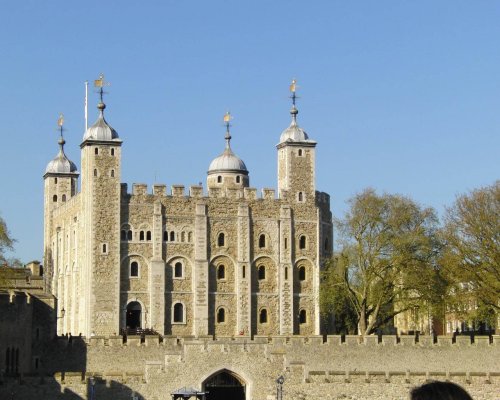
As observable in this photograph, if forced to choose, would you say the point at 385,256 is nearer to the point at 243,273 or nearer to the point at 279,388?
the point at 243,273

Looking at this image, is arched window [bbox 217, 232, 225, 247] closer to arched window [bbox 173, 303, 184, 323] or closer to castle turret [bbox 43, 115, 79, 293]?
arched window [bbox 173, 303, 184, 323]

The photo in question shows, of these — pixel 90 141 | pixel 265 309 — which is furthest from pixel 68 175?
pixel 265 309

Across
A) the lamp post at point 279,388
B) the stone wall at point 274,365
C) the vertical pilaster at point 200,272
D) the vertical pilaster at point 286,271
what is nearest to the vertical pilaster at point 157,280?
the vertical pilaster at point 200,272

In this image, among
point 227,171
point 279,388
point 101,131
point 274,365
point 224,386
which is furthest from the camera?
point 227,171

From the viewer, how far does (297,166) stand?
233 ft

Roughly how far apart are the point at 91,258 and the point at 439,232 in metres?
21.4

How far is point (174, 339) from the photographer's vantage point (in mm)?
53062

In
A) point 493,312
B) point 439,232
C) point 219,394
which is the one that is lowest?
point 219,394

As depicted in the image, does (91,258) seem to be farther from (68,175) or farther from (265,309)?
(68,175)

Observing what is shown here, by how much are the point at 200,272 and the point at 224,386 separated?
19.1 m

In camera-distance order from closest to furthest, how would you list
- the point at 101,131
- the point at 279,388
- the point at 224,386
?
the point at 279,388 → the point at 224,386 → the point at 101,131

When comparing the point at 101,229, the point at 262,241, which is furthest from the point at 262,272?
the point at 101,229

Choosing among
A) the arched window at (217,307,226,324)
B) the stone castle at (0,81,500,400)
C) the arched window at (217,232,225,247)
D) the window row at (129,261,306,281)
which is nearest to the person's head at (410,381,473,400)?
the stone castle at (0,81,500,400)

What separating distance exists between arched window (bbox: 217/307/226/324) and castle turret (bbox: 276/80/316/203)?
8.66 m
